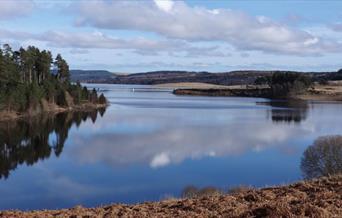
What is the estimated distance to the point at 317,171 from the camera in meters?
22.3

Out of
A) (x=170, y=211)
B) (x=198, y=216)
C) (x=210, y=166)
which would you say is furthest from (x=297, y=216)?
(x=210, y=166)

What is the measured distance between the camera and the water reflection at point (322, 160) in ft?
71.9

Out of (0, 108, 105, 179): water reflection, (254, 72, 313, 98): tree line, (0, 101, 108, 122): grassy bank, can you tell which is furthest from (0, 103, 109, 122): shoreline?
(254, 72, 313, 98): tree line

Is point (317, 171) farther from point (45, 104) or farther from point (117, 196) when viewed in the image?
point (45, 104)

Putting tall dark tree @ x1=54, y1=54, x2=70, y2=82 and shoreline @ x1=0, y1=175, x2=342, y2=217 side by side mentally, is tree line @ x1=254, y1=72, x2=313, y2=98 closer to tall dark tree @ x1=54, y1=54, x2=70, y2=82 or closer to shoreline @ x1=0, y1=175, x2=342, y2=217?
tall dark tree @ x1=54, y1=54, x2=70, y2=82

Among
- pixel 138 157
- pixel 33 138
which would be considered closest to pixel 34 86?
pixel 33 138

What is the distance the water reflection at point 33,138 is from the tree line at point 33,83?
305 centimetres

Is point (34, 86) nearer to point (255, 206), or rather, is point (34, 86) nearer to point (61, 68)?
A: point (61, 68)

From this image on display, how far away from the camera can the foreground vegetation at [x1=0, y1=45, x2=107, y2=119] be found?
58.2 m

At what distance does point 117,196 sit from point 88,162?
9.47 m

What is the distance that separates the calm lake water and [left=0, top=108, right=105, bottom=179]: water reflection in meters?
0.07

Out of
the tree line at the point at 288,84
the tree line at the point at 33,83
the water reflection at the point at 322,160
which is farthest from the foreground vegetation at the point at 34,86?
the tree line at the point at 288,84

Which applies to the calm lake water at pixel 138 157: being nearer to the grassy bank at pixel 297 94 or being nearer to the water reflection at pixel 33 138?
the water reflection at pixel 33 138

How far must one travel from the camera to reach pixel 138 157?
3158 cm
